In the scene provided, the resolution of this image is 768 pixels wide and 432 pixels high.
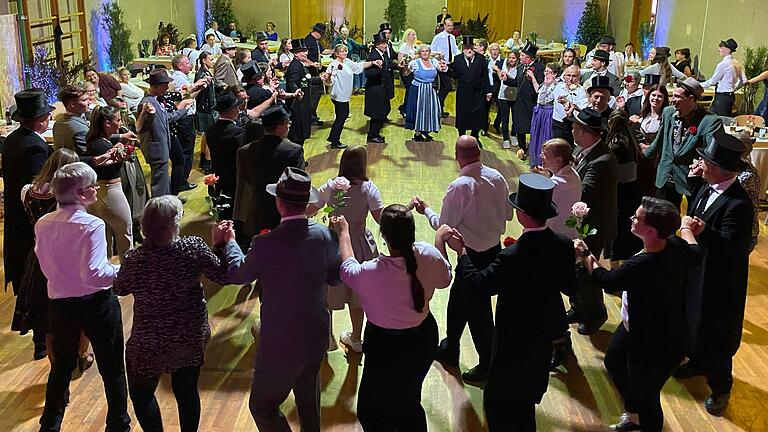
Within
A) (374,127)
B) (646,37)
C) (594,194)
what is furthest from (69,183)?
(646,37)

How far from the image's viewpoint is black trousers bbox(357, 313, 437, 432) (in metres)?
3.05

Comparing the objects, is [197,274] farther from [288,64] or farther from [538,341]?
[288,64]

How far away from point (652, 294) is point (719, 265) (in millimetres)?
933

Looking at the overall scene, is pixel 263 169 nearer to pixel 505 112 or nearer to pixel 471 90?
pixel 471 90

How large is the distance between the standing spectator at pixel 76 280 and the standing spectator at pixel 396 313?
3.66 feet

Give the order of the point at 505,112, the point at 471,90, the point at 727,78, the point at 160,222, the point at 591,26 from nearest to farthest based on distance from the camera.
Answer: the point at 160,222 < the point at 471,90 < the point at 505,112 < the point at 727,78 < the point at 591,26

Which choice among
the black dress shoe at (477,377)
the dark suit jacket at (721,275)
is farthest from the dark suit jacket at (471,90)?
the black dress shoe at (477,377)

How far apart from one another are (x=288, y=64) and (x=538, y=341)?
23.7 feet

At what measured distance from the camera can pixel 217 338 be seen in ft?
15.9

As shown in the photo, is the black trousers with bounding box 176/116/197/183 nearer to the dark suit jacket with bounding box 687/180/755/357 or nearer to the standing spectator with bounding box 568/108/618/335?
the standing spectator with bounding box 568/108/618/335

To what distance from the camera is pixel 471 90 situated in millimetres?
9602

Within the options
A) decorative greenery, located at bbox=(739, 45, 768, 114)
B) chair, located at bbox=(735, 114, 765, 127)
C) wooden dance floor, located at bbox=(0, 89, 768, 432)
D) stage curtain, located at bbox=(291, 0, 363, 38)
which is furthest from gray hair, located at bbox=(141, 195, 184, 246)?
stage curtain, located at bbox=(291, 0, 363, 38)

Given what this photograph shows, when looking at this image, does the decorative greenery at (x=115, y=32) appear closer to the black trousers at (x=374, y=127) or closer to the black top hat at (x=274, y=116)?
the black trousers at (x=374, y=127)

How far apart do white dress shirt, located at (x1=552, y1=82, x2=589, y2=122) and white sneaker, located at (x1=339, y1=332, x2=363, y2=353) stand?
3.76 meters
